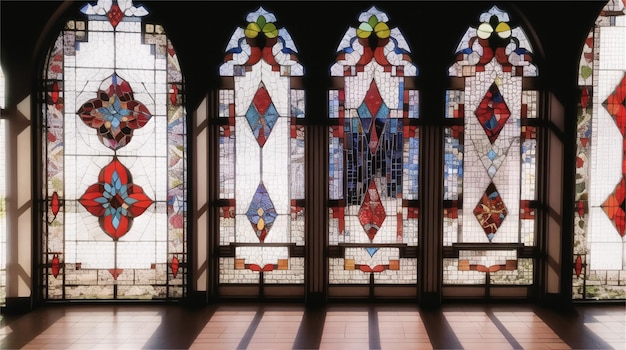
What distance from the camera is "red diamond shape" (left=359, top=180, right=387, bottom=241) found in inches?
139

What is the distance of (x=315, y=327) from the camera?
3.05 metres

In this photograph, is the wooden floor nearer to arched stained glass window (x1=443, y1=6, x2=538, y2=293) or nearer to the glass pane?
the glass pane

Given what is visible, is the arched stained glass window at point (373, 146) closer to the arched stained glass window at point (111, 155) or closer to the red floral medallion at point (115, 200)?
the arched stained glass window at point (111, 155)

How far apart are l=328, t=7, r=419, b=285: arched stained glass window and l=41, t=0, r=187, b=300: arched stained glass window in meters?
1.37

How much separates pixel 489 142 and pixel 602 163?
997 mm

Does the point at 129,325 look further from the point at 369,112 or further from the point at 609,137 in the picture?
the point at 609,137

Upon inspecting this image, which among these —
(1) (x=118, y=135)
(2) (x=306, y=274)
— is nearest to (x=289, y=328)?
(2) (x=306, y=274)

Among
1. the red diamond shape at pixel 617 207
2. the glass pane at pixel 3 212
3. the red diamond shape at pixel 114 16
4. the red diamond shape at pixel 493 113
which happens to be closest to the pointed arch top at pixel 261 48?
the red diamond shape at pixel 114 16

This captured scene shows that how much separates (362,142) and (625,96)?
7.61ft

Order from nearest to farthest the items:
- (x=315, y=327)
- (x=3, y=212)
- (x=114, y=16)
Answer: (x=315, y=327) → (x=3, y=212) → (x=114, y=16)

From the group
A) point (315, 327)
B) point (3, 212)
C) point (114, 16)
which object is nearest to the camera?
point (315, 327)

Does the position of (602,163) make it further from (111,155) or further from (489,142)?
(111,155)

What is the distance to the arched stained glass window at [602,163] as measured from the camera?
3.51 m

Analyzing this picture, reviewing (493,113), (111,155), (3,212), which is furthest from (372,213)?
(3,212)
